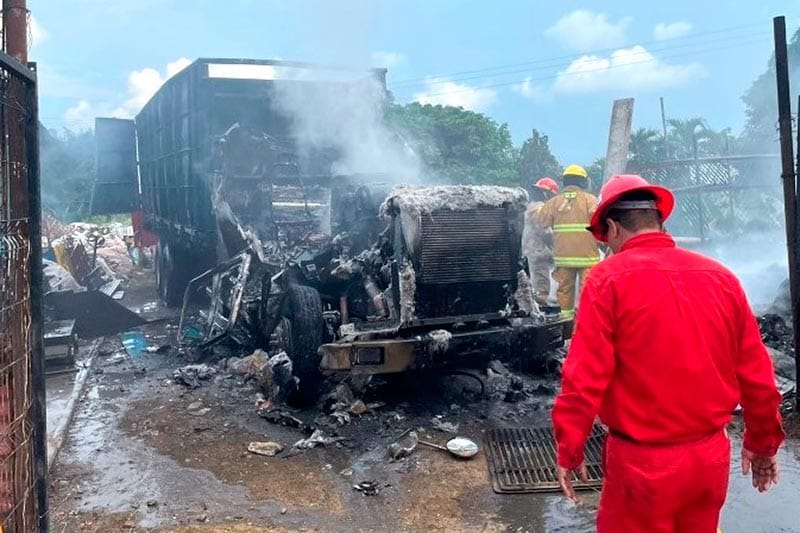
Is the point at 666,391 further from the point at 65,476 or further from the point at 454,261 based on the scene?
the point at 65,476

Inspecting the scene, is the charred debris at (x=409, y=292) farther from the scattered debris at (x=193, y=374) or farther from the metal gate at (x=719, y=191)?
the metal gate at (x=719, y=191)

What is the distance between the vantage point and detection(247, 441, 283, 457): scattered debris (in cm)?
482

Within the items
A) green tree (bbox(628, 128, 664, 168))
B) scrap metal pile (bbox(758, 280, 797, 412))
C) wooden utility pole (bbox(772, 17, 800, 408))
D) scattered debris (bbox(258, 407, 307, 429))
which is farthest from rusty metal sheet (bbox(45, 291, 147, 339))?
green tree (bbox(628, 128, 664, 168))

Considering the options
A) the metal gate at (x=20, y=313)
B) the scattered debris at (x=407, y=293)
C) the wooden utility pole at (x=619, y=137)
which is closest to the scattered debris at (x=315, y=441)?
the scattered debris at (x=407, y=293)

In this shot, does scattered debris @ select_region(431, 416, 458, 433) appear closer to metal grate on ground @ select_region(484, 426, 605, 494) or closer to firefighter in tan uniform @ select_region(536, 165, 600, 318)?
metal grate on ground @ select_region(484, 426, 605, 494)

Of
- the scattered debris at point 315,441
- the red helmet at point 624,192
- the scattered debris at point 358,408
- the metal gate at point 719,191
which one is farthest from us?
the metal gate at point 719,191

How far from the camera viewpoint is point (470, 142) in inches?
609

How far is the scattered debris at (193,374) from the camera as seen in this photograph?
6.64 m

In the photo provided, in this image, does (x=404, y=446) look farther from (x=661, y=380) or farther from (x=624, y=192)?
(x=624, y=192)

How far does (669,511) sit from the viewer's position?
2156mm

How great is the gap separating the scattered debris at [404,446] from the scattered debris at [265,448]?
2.71 feet

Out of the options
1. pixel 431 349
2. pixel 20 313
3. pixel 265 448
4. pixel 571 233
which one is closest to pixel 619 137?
pixel 571 233

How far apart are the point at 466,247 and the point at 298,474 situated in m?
2.22

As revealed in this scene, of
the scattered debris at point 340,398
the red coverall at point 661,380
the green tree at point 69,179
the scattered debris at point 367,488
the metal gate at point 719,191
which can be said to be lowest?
the scattered debris at point 367,488
